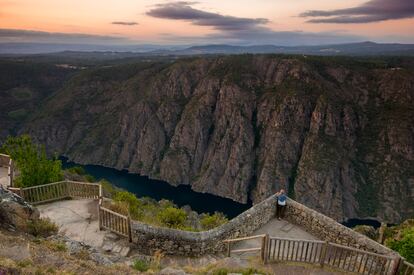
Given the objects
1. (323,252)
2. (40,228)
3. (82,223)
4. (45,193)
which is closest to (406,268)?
(323,252)

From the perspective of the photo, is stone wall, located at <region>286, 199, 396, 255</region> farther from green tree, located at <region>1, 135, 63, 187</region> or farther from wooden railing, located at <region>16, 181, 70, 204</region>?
green tree, located at <region>1, 135, 63, 187</region>

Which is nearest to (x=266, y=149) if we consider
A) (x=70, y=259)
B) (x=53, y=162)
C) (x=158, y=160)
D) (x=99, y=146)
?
(x=158, y=160)

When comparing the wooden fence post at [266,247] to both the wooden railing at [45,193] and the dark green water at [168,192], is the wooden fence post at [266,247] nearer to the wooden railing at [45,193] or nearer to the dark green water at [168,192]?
the wooden railing at [45,193]

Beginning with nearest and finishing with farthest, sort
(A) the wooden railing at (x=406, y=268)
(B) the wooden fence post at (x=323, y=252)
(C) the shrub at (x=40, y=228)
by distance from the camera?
1. (A) the wooden railing at (x=406, y=268)
2. (C) the shrub at (x=40, y=228)
3. (B) the wooden fence post at (x=323, y=252)

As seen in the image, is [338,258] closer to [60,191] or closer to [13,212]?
[13,212]

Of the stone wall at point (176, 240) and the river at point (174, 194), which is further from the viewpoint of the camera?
the river at point (174, 194)

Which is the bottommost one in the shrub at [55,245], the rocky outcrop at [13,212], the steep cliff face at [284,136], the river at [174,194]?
the river at [174,194]

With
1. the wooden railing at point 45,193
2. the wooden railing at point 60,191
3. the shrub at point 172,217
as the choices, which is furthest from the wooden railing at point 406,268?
the wooden railing at point 45,193

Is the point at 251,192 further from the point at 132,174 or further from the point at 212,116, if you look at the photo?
the point at 132,174
